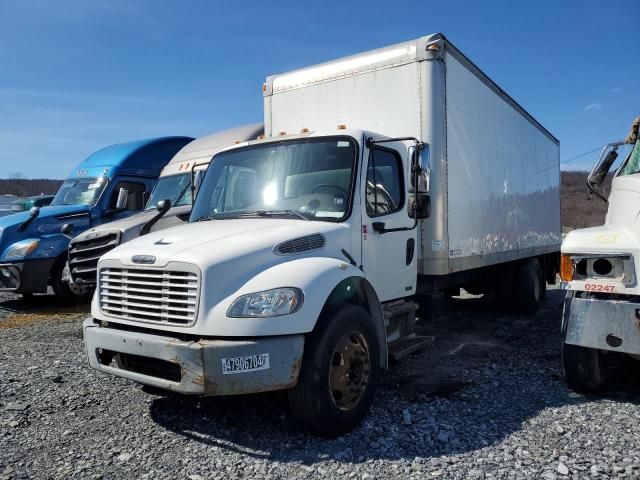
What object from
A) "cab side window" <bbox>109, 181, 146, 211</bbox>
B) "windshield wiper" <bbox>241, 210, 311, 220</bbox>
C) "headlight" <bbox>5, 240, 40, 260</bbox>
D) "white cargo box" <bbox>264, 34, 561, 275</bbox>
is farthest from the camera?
"cab side window" <bbox>109, 181, 146, 211</bbox>

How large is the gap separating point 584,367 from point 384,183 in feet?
7.93

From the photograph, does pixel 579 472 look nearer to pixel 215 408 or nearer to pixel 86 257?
pixel 215 408

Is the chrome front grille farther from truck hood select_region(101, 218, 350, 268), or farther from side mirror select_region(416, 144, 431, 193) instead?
side mirror select_region(416, 144, 431, 193)

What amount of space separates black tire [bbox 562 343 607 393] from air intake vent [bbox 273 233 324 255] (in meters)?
2.35

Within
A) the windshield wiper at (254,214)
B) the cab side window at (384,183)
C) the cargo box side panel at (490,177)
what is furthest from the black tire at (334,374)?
the cargo box side panel at (490,177)

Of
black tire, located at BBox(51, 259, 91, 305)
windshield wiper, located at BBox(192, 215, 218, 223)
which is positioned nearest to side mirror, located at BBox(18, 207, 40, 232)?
black tire, located at BBox(51, 259, 91, 305)

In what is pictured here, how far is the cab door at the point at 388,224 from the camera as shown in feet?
15.1

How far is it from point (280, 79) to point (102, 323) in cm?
397

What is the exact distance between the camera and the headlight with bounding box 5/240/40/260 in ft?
29.3

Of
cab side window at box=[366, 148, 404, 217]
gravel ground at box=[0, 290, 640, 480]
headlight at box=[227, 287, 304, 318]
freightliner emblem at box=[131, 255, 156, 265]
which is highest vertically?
cab side window at box=[366, 148, 404, 217]

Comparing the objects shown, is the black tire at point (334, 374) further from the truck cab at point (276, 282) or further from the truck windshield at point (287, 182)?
the truck windshield at point (287, 182)

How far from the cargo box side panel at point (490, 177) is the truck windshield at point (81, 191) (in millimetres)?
7182

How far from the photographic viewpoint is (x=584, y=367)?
4418 mm

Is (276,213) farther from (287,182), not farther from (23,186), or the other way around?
(23,186)
